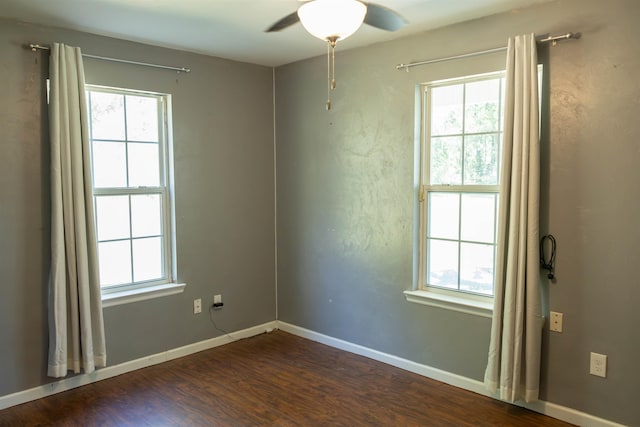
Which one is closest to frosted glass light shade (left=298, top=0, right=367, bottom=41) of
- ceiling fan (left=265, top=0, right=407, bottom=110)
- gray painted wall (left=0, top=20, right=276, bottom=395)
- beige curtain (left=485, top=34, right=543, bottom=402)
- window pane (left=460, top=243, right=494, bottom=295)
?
ceiling fan (left=265, top=0, right=407, bottom=110)

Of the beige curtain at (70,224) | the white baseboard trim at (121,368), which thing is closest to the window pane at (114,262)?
the beige curtain at (70,224)

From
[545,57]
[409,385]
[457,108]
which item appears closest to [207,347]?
[409,385]

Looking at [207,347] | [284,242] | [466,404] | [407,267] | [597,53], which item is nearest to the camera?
[597,53]

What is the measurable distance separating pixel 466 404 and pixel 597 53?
2216 millimetres

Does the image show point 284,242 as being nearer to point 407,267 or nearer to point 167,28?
point 407,267

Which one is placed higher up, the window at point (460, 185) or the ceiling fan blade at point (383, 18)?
the ceiling fan blade at point (383, 18)

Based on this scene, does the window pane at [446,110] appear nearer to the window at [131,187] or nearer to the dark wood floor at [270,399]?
the dark wood floor at [270,399]

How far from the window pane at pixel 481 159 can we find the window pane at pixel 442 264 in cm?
49

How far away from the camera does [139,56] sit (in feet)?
11.5

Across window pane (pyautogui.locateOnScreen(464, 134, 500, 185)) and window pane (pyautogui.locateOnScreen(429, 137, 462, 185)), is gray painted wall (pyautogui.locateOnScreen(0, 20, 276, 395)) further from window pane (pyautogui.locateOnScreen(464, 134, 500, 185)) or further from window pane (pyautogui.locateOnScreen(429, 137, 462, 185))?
window pane (pyautogui.locateOnScreen(464, 134, 500, 185))

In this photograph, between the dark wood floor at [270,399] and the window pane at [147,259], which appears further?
the window pane at [147,259]

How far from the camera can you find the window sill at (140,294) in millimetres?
3404

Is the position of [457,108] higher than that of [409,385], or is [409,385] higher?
[457,108]

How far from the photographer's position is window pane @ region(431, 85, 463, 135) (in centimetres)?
324
